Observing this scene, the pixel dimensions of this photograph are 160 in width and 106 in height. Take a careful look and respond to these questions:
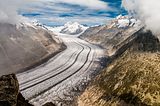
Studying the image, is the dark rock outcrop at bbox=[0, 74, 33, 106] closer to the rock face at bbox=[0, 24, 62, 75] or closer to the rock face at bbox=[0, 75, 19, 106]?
the rock face at bbox=[0, 75, 19, 106]

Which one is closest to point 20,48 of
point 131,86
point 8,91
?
point 131,86

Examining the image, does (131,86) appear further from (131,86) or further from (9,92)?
(9,92)

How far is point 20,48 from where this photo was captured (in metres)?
128

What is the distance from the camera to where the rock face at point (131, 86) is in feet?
181

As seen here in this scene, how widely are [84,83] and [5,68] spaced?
96.1 ft

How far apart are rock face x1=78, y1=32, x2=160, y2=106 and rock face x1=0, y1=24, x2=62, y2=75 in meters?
35.3

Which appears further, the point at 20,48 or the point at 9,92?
the point at 20,48

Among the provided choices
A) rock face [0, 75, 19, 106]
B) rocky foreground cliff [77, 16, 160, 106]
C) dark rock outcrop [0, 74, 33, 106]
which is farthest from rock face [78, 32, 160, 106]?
rock face [0, 75, 19, 106]

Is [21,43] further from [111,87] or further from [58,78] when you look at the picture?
[111,87]

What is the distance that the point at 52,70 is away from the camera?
4023 inches

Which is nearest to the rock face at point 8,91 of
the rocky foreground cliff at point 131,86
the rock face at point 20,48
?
Result: the rocky foreground cliff at point 131,86

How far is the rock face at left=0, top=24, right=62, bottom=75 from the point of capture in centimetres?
10658

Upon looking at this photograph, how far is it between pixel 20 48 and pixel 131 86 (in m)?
76.6

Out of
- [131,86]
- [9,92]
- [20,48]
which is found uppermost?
[9,92]
